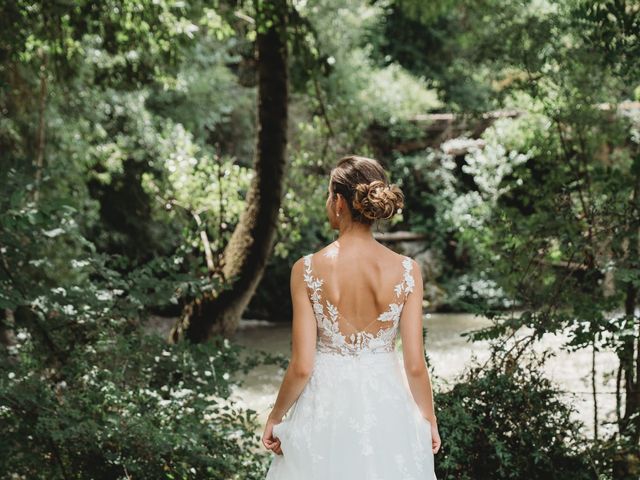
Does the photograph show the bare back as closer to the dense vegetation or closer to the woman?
the woman

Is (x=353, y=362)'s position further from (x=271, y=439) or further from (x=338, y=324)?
(x=271, y=439)


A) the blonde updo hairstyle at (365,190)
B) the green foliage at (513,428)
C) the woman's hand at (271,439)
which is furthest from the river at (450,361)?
the blonde updo hairstyle at (365,190)

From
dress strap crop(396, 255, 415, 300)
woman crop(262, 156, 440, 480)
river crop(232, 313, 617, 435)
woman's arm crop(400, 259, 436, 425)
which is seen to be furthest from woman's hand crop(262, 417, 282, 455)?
river crop(232, 313, 617, 435)

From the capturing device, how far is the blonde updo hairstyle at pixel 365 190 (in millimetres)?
2854

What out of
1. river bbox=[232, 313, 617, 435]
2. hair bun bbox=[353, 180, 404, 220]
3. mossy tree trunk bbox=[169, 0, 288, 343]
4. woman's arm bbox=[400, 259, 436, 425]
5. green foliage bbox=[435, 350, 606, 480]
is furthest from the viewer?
river bbox=[232, 313, 617, 435]

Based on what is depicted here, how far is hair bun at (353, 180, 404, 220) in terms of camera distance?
112 inches

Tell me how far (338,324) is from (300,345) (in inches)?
6.3

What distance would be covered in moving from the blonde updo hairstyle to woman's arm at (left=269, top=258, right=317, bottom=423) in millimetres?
294

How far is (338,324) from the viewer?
9.68ft

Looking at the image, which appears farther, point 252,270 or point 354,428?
point 252,270

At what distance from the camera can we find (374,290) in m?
2.94

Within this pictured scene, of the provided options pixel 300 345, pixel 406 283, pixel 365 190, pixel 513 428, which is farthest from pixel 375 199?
pixel 513 428

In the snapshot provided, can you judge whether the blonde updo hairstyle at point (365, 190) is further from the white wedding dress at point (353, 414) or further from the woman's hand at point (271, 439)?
the woman's hand at point (271, 439)

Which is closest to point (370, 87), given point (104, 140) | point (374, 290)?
point (104, 140)
